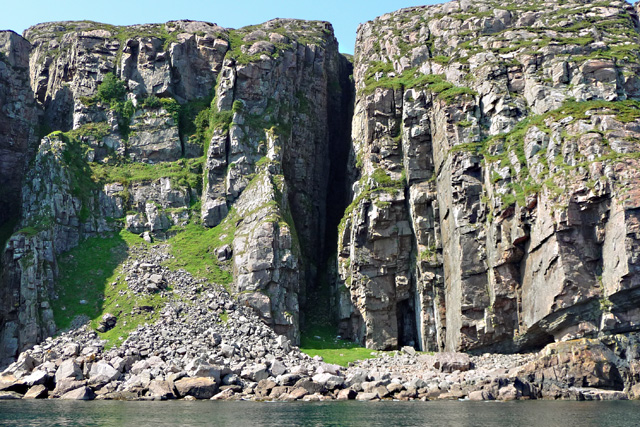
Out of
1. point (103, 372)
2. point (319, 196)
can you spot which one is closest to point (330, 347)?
point (103, 372)

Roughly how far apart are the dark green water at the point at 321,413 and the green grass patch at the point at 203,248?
3150 centimetres

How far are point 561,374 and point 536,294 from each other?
11897 mm

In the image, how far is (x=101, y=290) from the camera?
82500 mm

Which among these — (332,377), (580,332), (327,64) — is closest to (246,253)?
(332,377)

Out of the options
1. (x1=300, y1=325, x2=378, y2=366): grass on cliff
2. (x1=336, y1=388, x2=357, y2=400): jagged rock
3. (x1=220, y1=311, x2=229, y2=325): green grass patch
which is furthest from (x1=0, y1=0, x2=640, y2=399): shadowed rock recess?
(x1=300, y1=325, x2=378, y2=366): grass on cliff

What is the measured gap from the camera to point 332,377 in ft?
201

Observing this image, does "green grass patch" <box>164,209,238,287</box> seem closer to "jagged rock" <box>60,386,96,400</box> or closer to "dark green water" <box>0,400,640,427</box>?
"jagged rock" <box>60,386,96,400</box>

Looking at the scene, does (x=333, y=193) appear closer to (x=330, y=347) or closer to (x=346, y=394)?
(x=330, y=347)

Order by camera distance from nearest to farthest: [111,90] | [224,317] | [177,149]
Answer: [224,317] < [177,149] < [111,90]

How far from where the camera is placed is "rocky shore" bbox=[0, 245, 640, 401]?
58812 millimetres

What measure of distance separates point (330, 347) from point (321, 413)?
36.3 m

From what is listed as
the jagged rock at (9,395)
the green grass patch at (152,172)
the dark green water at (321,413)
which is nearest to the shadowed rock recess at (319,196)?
the green grass patch at (152,172)

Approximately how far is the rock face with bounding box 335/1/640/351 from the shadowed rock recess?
31cm

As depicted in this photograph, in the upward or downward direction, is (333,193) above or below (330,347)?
above
